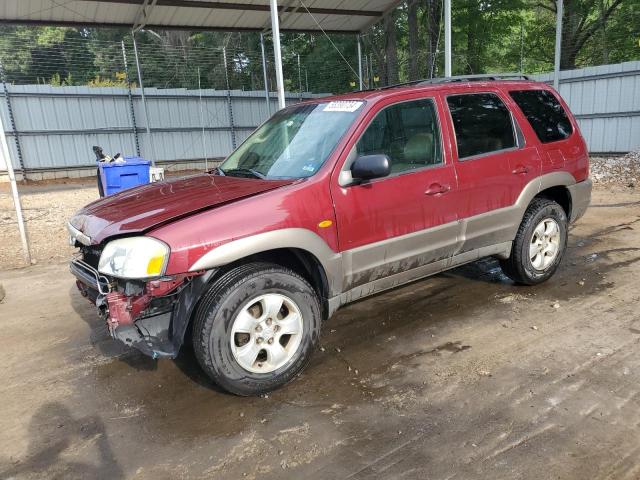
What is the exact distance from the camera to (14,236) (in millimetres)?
8109

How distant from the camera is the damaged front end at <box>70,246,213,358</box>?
2.89 meters

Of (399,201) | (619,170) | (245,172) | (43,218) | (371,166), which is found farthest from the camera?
(619,170)

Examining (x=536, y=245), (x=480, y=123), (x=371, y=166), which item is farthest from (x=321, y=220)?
(x=536, y=245)

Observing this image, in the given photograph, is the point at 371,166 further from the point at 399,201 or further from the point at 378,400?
the point at 378,400

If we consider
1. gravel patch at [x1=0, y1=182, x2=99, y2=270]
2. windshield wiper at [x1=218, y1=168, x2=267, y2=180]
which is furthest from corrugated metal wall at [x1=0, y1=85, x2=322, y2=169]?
windshield wiper at [x1=218, y1=168, x2=267, y2=180]

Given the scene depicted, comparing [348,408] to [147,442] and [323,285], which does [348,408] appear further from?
[147,442]

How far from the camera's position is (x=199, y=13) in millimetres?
11195

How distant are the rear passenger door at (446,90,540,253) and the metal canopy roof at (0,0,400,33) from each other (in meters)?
8.27

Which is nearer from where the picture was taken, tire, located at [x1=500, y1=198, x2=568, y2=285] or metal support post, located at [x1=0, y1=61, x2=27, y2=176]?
tire, located at [x1=500, y1=198, x2=568, y2=285]

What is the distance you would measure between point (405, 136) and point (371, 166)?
0.72 m

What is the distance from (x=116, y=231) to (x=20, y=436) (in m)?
1.34

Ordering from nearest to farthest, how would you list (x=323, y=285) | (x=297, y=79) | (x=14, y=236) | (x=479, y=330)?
(x=323, y=285)
(x=479, y=330)
(x=14, y=236)
(x=297, y=79)

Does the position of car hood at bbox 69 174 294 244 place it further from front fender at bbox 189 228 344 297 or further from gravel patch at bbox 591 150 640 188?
gravel patch at bbox 591 150 640 188

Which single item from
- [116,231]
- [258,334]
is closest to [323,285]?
[258,334]
